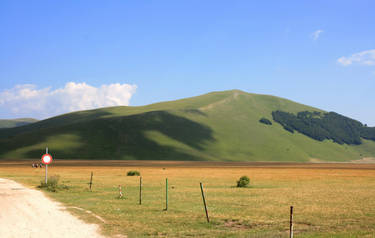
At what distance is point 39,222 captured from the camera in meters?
20.3

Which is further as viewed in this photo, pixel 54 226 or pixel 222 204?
pixel 222 204

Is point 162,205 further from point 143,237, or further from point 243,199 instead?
point 143,237

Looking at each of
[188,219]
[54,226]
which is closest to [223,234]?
[188,219]

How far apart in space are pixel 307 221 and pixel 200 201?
11.3m

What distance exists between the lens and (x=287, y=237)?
17.4m

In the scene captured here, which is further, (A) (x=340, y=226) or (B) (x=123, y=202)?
(B) (x=123, y=202)

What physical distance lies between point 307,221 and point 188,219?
6.11m

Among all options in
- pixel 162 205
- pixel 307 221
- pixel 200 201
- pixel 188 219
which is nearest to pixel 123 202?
pixel 162 205

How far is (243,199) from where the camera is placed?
3444cm

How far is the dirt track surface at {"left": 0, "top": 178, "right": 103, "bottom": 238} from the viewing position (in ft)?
56.5

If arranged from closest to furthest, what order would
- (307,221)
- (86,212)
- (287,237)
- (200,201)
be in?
1. (287,237)
2. (307,221)
3. (86,212)
4. (200,201)

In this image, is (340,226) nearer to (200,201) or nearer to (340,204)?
(340,204)

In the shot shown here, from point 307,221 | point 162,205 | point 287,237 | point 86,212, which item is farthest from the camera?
point 162,205

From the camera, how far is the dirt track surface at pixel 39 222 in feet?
56.5
